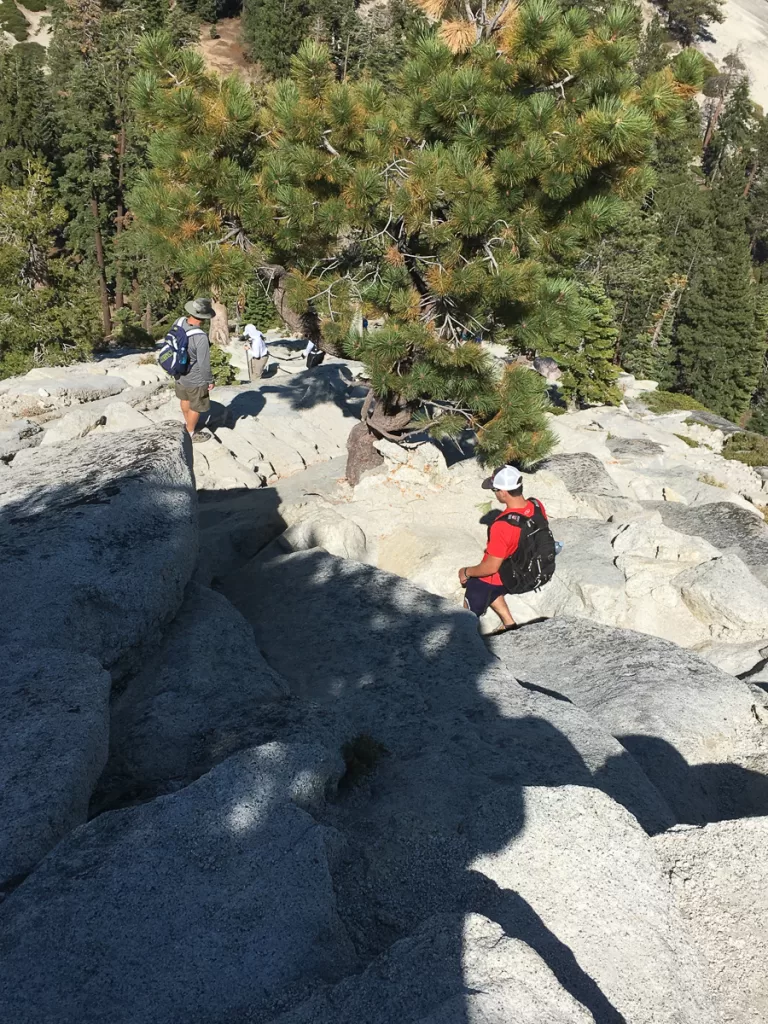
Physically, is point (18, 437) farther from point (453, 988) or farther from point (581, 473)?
point (453, 988)

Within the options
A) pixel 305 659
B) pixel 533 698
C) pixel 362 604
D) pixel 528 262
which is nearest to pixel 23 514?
pixel 305 659

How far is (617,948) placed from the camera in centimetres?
313

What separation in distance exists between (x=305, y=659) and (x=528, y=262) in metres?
5.47

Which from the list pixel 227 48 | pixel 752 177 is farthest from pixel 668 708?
pixel 752 177

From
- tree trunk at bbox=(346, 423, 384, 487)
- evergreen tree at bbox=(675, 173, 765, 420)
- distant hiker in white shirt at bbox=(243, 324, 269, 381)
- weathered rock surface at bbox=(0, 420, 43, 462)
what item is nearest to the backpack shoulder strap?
tree trunk at bbox=(346, 423, 384, 487)

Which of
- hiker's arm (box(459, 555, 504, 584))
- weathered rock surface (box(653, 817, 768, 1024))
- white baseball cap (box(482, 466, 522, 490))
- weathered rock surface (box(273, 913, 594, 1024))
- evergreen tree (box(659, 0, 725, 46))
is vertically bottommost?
hiker's arm (box(459, 555, 504, 584))

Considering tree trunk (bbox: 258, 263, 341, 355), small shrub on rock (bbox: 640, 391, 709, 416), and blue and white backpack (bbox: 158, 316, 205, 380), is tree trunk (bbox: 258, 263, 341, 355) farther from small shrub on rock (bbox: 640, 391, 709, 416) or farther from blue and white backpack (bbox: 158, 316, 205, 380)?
small shrub on rock (bbox: 640, 391, 709, 416)

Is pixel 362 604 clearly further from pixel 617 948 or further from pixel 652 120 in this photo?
pixel 652 120

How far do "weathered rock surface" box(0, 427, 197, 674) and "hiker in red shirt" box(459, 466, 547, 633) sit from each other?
2986 mm

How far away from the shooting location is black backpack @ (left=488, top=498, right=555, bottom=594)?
766 centimetres

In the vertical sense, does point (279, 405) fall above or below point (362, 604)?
below

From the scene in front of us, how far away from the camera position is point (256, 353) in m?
20.4

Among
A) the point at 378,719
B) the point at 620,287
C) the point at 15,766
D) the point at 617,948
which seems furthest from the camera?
the point at 620,287

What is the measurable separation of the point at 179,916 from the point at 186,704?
6.70 ft
